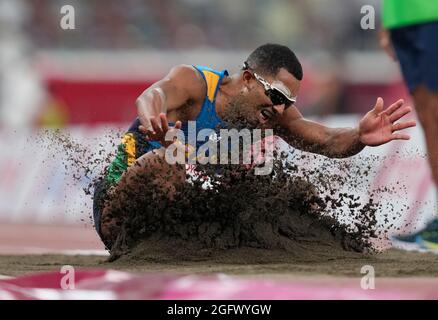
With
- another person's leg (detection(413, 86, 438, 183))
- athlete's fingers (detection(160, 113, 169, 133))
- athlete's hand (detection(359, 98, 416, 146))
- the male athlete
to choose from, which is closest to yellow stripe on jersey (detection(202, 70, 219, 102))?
the male athlete

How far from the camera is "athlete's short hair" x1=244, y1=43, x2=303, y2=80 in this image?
19.6 ft

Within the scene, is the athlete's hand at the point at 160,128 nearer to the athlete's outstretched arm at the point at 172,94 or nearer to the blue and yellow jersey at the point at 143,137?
the athlete's outstretched arm at the point at 172,94

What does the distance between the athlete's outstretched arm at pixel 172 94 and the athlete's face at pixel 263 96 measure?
36 centimetres

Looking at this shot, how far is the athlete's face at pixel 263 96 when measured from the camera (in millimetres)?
5949

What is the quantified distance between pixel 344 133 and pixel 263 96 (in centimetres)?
84

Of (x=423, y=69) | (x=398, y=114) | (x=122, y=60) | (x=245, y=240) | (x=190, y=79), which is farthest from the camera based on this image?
(x=122, y=60)

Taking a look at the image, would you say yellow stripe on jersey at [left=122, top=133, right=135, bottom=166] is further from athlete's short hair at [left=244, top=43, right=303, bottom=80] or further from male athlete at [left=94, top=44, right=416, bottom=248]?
athlete's short hair at [left=244, top=43, right=303, bottom=80]

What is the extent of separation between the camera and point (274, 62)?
600cm

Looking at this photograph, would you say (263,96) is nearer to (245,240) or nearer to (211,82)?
(211,82)

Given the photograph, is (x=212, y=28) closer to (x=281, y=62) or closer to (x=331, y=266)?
(x=281, y=62)

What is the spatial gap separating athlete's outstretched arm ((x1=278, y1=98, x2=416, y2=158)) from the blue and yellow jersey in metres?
0.61

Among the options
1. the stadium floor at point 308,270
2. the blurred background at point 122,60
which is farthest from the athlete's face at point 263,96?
the blurred background at point 122,60

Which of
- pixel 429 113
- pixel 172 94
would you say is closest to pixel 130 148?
pixel 172 94

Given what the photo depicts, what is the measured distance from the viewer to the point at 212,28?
1528 cm
